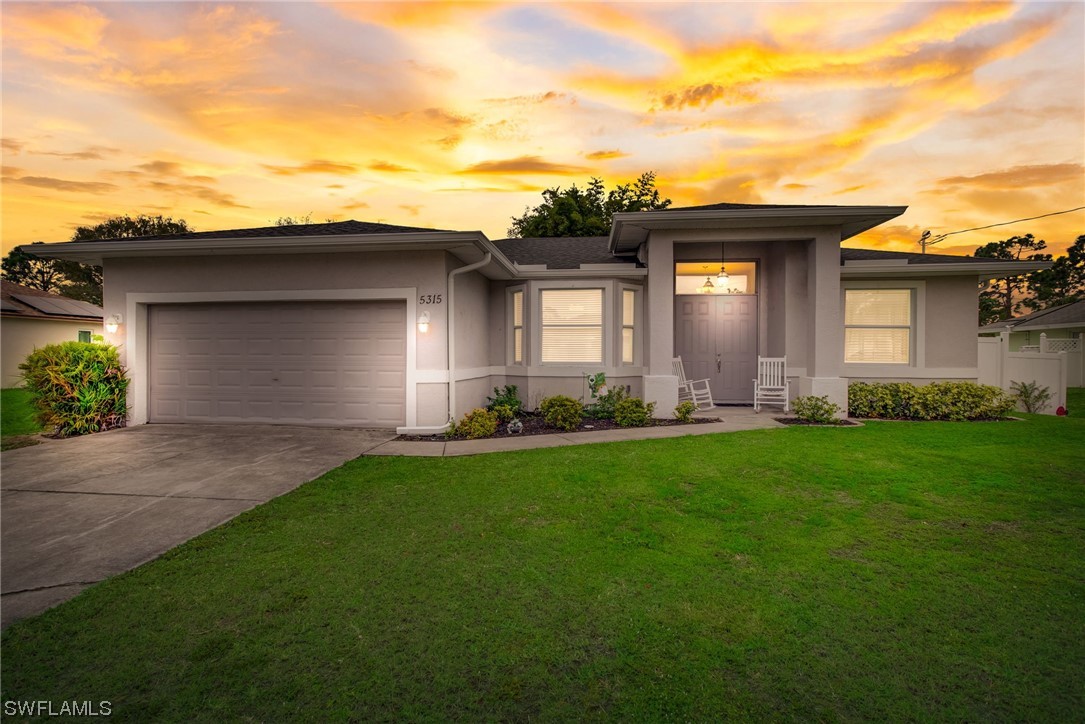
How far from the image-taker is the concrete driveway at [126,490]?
10.9 feet

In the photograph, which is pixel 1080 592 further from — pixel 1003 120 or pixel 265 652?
pixel 1003 120

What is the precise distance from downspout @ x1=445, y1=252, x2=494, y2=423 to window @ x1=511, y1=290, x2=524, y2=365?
7.21 ft

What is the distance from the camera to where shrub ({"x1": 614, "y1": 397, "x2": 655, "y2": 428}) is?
8766 millimetres

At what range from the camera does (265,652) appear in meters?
2.37

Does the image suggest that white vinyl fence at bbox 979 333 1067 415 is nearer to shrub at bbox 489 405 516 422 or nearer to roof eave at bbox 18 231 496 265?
shrub at bbox 489 405 516 422

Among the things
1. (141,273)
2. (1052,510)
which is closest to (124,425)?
(141,273)

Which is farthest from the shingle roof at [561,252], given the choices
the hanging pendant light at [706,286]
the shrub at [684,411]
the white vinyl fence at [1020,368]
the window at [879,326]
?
the white vinyl fence at [1020,368]

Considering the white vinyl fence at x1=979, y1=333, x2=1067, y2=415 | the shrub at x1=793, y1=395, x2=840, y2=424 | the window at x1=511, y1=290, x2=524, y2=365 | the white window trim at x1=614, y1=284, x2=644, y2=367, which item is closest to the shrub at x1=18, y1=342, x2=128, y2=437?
→ the window at x1=511, y1=290, x2=524, y2=365

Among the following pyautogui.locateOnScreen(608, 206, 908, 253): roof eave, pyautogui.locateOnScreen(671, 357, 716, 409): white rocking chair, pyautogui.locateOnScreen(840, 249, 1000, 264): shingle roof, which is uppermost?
pyautogui.locateOnScreen(608, 206, 908, 253): roof eave

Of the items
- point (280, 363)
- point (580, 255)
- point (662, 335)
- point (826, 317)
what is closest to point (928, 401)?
point (826, 317)

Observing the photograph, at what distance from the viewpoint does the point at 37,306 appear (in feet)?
57.4

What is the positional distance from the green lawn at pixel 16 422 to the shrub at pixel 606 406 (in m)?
9.16

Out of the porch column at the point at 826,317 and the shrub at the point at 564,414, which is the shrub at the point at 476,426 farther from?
the porch column at the point at 826,317

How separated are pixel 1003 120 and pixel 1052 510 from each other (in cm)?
1081
